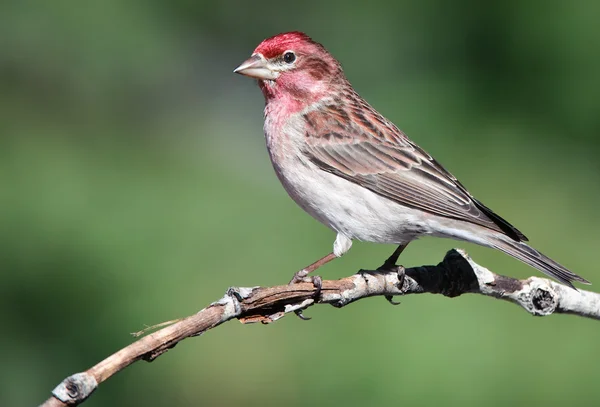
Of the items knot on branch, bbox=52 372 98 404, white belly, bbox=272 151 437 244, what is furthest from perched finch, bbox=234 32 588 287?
knot on branch, bbox=52 372 98 404

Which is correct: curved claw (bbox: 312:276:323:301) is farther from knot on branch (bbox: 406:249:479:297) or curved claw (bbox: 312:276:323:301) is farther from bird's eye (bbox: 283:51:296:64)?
bird's eye (bbox: 283:51:296:64)

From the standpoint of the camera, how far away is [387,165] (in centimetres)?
330

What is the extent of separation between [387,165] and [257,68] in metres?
0.55

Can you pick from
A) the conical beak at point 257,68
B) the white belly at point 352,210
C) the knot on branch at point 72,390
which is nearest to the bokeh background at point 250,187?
the white belly at point 352,210

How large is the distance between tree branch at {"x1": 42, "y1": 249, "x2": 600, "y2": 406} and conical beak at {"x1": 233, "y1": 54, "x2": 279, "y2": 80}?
2.88 feet

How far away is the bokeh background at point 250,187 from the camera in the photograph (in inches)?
129

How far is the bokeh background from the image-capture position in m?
3.28

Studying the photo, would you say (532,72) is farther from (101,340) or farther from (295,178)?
(101,340)

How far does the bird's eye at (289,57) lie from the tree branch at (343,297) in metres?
0.91

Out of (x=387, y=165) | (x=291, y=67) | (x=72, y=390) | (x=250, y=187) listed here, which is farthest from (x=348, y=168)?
(x=72, y=390)

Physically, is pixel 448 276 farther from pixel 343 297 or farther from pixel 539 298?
pixel 343 297

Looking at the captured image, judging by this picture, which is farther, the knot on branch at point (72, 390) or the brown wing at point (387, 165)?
the brown wing at point (387, 165)

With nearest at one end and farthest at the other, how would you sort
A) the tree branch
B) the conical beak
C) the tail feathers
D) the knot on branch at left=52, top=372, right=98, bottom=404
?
the knot on branch at left=52, top=372, right=98, bottom=404
the tree branch
the tail feathers
the conical beak

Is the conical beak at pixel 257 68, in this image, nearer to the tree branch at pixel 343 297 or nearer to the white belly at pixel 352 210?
the white belly at pixel 352 210
